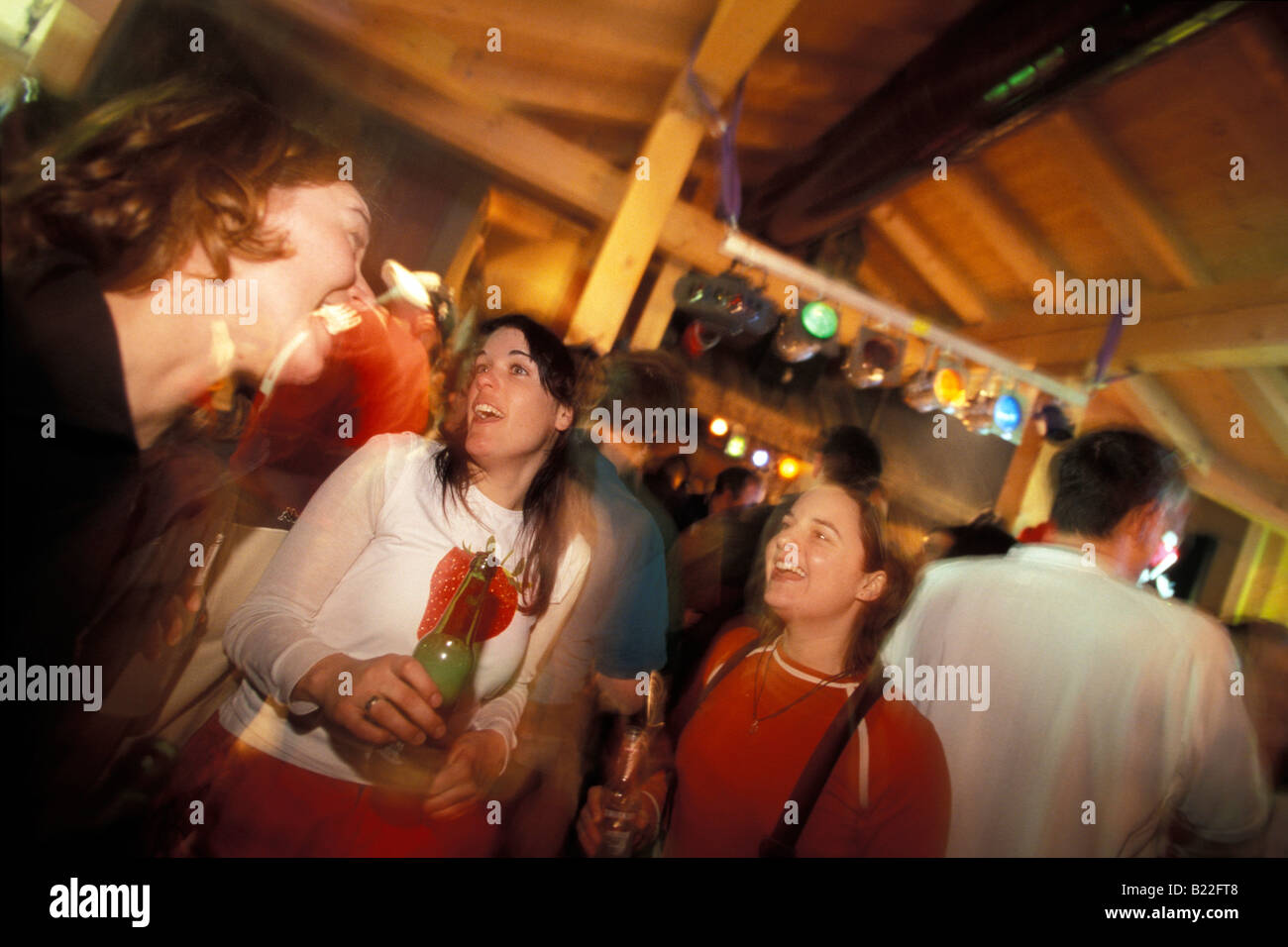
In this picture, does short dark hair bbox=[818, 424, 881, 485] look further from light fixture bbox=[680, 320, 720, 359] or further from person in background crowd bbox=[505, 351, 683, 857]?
light fixture bbox=[680, 320, 720, 359]

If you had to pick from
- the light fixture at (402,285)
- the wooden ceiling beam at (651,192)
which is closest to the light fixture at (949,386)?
the wooden ceiling beam at (651,192)

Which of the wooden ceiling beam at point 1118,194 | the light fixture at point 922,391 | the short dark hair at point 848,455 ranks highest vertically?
the wooden ceiling beam at point 1118,194

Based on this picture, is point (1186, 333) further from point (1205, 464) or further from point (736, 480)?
point (736, 480)

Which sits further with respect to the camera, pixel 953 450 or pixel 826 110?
pixel 953 450

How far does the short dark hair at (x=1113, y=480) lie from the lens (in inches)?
63.8

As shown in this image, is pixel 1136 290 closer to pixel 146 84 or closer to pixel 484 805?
pixel 484 805

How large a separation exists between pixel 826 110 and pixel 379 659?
3.62 m

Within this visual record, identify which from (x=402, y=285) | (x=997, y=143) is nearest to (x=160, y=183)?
(x=402, y=285)

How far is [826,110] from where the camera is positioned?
336cm

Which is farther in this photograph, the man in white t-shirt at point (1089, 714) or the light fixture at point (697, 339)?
the light fixture at point (697, 339)

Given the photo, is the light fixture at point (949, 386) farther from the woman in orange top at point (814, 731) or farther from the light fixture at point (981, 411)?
the woman in orange top at point (814, 731)

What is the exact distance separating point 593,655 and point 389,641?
51 cm

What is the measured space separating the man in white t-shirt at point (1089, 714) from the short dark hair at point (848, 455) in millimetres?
499
